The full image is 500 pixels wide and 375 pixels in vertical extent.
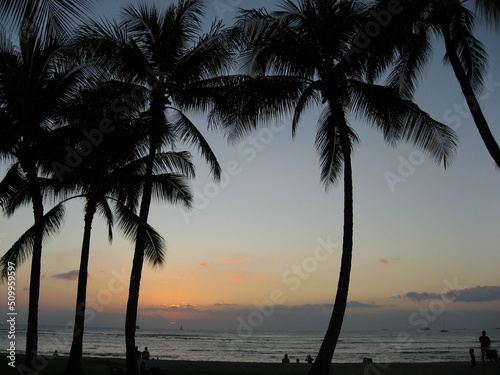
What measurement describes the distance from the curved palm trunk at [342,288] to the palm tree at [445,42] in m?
3.03

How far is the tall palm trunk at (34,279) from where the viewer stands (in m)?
11.7

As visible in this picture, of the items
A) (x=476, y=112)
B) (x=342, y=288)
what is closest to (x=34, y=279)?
(x=342, y=288)

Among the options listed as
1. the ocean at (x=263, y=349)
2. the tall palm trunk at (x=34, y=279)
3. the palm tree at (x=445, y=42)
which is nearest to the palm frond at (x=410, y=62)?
the palm tree at (x=445, y=42)

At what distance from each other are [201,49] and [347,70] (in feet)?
14.6

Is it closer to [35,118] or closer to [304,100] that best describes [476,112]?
[304,100]

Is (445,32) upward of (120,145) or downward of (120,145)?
upward

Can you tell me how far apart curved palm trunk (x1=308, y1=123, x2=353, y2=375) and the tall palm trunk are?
6.54m

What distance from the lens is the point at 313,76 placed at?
542 inches

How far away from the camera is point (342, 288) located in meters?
12.0

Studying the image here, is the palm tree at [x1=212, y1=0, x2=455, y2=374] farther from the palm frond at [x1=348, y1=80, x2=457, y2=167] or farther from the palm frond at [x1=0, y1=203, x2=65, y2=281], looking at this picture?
the palm frond at [x1=0, y1=203, x2=65, y2=281]

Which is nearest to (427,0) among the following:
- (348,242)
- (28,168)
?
(348,242)

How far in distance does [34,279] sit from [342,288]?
749cm

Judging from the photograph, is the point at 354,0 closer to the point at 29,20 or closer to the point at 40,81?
the point at 40,81

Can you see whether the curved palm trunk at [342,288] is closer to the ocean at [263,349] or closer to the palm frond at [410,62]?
the palm frond at [410,62]
